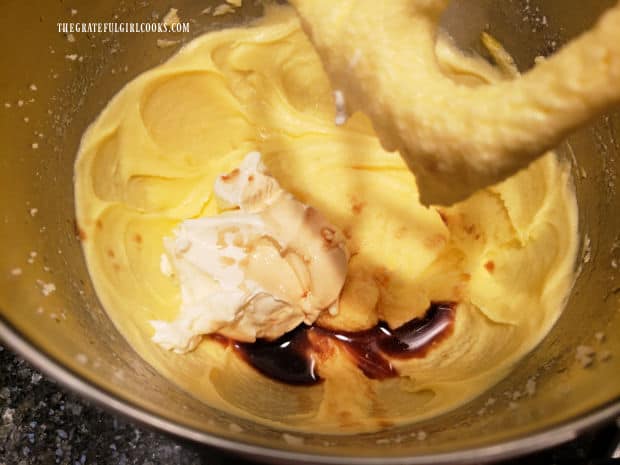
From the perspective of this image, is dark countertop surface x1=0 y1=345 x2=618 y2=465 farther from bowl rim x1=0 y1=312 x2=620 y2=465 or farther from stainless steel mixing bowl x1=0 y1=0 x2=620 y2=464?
bowl rim x1=0 y1=312 x2=620 y2=465

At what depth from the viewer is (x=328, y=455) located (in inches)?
29.2

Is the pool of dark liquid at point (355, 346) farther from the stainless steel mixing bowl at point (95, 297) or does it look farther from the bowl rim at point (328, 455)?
the bowl rim at point (328, 455)

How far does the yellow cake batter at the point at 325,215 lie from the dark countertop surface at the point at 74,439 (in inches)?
5.6

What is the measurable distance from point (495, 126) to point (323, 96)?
78 cm

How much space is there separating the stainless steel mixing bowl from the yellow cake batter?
0.04 metres

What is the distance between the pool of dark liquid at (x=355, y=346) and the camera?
Result: 121cm

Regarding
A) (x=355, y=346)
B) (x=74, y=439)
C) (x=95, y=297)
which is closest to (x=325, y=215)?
(x=355, y=346)

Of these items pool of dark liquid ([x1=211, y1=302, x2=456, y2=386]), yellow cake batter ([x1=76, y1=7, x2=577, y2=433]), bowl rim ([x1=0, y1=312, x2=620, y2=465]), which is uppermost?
bowl rim ([x1=0, y1=312, x2=620, y2=465])

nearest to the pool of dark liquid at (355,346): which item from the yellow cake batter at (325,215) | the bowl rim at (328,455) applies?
the yellow cake batter at (325,215)

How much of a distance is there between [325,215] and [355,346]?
290 millimetres

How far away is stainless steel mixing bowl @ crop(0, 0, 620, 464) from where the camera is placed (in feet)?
2.58

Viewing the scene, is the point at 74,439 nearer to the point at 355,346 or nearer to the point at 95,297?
the point at 95,297

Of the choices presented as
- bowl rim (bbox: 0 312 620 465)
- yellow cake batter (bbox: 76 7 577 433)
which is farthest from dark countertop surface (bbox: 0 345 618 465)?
bowl rim (bbox: 0 312 620 465)

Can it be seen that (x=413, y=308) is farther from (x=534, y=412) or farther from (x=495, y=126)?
(x=495, y=126)
